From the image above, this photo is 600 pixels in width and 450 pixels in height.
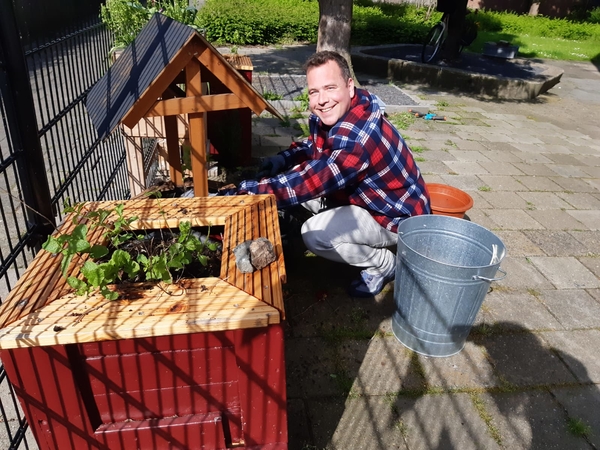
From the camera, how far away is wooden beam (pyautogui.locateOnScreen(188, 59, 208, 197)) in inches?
82.5

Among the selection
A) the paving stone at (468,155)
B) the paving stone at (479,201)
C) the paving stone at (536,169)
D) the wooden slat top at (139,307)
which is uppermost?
the wooden slat top at (139,307)

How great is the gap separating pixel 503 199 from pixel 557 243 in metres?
0.91

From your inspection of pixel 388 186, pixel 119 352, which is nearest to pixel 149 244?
pixel 119 352

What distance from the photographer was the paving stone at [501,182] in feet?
17.7

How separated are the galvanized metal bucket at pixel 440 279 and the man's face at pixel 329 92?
78 cm

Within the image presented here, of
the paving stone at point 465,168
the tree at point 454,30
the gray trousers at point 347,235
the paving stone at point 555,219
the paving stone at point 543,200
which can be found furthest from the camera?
the tree at point 454,30

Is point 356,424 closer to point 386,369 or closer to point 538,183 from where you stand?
point 386,369

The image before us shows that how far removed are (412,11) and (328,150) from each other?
63.4 feet

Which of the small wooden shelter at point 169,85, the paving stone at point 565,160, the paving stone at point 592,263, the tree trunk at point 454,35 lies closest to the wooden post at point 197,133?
the small wooden shelter at point 169,85

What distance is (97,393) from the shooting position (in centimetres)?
178

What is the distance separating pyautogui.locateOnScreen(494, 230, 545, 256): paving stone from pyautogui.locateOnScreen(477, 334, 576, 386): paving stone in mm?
1151

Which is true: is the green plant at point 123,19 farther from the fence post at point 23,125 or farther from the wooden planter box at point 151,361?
the wooden planter box at point 151,361

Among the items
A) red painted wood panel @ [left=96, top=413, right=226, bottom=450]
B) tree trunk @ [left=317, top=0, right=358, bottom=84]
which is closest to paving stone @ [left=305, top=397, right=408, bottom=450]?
red painted wood panel @ [left=96, top=413, right=226, bottom=450]

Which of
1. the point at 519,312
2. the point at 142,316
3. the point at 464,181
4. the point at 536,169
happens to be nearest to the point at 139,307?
the point at 142,316
